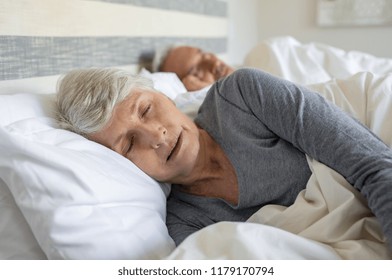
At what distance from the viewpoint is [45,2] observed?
1.10m

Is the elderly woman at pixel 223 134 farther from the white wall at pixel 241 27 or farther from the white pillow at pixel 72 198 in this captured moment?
the white wall at pixel 241 27

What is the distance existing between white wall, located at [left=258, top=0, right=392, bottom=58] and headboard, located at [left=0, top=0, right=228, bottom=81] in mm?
909

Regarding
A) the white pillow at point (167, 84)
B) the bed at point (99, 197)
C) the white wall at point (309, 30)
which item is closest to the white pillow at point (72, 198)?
the bed at point (99, 197)

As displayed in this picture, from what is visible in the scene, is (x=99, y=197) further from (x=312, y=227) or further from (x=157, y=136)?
(x=312, y=227)

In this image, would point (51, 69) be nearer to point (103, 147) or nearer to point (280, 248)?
point (103, 147)

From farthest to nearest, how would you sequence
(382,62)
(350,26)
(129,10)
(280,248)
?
(350,26) < (382,62) < (129,10) < (280,248)

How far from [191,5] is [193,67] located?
1.27 feet

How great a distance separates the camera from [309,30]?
8.52 feet

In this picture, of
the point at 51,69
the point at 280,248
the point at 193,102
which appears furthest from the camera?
the point at 193,102

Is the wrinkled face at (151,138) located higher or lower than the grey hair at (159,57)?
lower

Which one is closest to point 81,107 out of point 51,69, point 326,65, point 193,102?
point 51,69

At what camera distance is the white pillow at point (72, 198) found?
28.3 inches

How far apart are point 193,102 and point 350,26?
5.26ft

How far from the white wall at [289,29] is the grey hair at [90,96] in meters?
1.57
